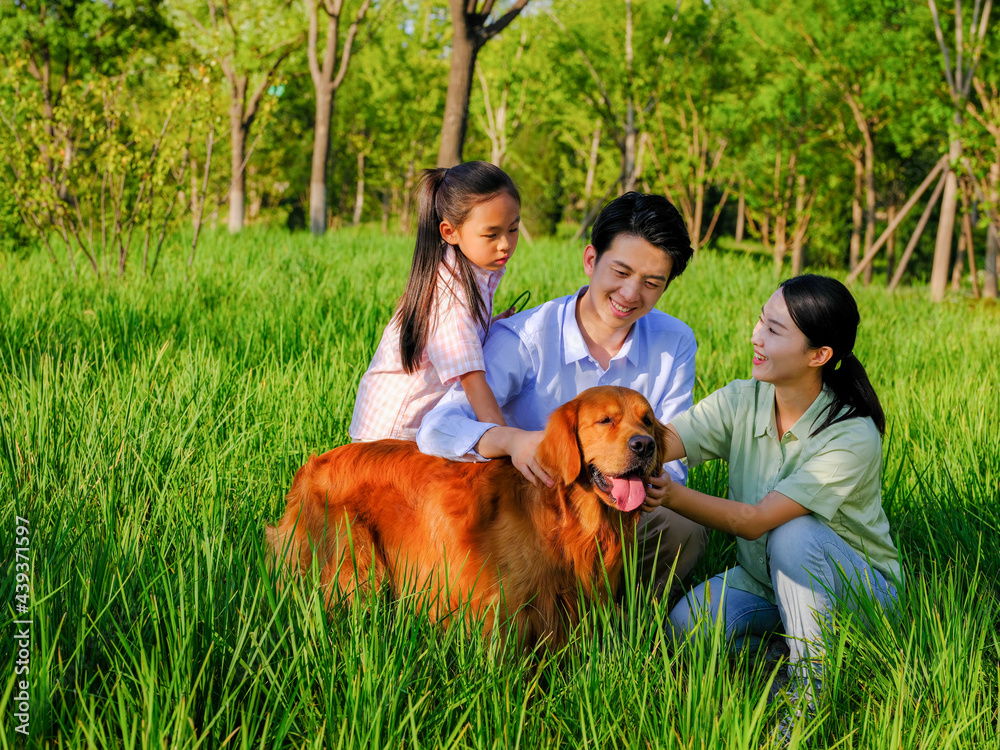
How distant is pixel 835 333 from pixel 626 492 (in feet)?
2.81

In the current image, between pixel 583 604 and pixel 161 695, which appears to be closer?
pixel 161 695

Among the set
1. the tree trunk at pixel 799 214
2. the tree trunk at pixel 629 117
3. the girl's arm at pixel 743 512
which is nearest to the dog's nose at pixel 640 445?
the girl's arm at pixel 743 512

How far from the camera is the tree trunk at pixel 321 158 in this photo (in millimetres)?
13439

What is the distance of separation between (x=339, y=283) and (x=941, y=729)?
5.17 metres

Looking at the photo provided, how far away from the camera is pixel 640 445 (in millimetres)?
1871

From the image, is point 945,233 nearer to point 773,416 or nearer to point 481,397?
point 773,416

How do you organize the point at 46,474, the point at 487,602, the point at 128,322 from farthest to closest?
the point at 128,322, the point at 46,474, the point at 487,602

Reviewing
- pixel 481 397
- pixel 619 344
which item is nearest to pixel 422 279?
pixel 481 397

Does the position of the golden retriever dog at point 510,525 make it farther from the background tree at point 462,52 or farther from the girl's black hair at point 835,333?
the background tree at point 462,52

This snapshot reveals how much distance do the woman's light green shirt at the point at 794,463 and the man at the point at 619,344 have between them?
21 centimetres

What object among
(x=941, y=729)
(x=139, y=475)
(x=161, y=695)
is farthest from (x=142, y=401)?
(x=941, y=729)

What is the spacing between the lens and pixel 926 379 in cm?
480

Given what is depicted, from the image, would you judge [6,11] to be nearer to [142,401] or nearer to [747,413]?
[142,401]
